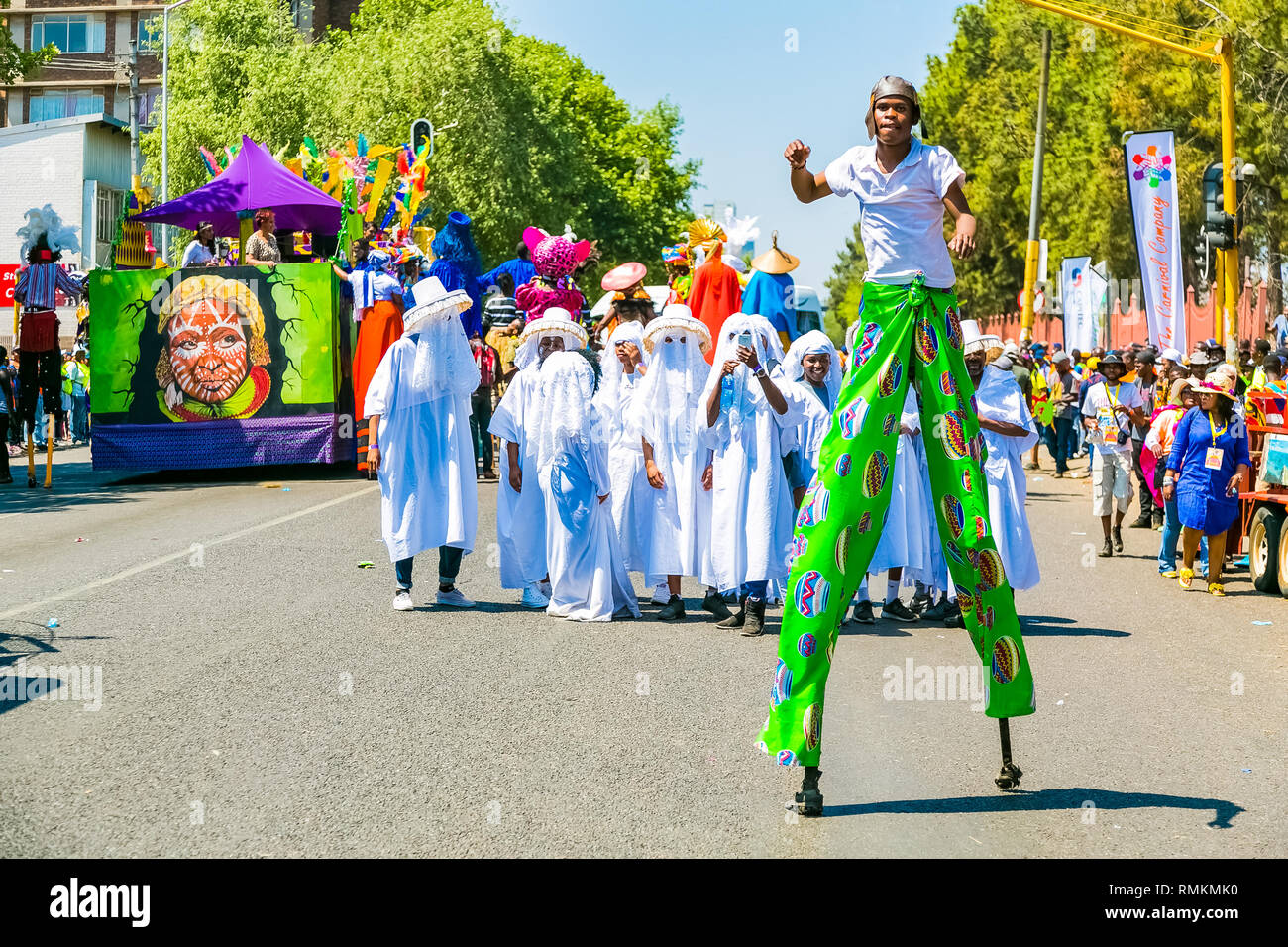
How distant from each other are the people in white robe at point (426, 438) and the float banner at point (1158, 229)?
13.8 meters

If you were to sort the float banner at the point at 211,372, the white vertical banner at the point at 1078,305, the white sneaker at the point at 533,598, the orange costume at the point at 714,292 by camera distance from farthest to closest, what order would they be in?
1. the white vertical banner at the point at 1078,305
2. the float banner at the point at 211,372
3. the orange costume at the point at 714,292
4. the white sneaker at the point at 533,598

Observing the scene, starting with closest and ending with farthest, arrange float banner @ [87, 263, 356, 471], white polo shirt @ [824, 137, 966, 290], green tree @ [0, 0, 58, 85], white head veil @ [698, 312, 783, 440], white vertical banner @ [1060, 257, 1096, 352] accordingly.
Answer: white polo shirt @ [824, 137, 966, 290] → white head veil @ [698, 312, 783, 440] → float banner @ [87, 263, 356, 471] → green tree @ [0, 0, 58, 85] → white vertical banner @ [1060, 257, 1096, 352]

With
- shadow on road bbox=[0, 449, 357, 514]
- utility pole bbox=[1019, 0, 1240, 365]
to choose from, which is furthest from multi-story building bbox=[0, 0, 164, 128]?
utility pole bbox=[1019, 0, 1240, 365]

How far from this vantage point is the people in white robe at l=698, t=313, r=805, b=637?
9.54 meters

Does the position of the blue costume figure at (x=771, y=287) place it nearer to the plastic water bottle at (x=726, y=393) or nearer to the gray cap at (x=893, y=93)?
the plastic water bottle at (x=726, y=393)

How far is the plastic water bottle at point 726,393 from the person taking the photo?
9883mm

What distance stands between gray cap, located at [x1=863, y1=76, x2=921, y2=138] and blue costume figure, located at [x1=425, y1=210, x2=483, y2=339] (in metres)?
14.8

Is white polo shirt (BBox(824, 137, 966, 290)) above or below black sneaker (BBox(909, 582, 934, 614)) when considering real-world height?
above

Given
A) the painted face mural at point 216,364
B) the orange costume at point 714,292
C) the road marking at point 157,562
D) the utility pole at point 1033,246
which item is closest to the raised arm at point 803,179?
the road marking at point 157,562

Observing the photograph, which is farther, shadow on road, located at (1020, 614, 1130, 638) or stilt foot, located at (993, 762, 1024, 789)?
shadow on road, located at (1020, 614, 1130, 638)

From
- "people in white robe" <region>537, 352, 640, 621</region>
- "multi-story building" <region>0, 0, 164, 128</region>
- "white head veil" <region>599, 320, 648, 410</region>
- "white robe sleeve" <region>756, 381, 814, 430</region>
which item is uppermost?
"multi-story building" <region>0, 0, 164, 128</region>

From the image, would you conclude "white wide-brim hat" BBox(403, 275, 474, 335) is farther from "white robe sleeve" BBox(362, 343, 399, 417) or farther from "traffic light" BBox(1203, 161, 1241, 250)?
"traffic light" BBox(1203, 161, 1241, 250)

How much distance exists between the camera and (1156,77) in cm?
3359

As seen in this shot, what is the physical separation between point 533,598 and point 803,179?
538 cm
